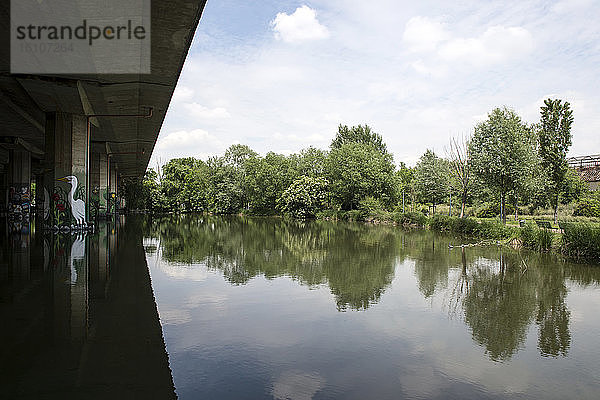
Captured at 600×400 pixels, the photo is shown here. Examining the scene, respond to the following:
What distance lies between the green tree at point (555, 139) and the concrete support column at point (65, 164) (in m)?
26.8

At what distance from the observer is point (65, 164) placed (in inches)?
861

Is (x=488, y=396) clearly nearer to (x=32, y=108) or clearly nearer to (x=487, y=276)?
(x=487, y=276)

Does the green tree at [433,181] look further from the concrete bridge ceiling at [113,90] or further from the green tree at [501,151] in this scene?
the concrete bridge ceiling at [113,90]

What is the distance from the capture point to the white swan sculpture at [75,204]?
861 inches

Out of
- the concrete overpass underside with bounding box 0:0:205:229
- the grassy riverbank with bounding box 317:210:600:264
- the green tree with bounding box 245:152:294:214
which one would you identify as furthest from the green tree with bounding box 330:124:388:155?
the concrete overpass underside with bounding box 0:0:205:229

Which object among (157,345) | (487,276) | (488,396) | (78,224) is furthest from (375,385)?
(78,224)

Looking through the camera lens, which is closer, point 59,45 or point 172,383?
point 172,383

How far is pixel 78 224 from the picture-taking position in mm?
23297

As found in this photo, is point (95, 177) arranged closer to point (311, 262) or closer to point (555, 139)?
point (311, 262)

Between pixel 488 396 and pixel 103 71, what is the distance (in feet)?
51.6

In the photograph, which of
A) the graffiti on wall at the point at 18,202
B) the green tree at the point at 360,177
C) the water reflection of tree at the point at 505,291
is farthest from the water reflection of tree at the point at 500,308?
the graffiti on wall at the point at 18,202

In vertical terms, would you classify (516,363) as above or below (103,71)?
below

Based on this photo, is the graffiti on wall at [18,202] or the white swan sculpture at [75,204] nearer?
the white swan sculpture at [75,204]

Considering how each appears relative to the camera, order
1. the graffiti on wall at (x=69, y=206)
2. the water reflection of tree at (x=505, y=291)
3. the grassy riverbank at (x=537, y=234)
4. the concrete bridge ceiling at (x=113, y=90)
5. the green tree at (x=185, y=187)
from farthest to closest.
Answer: the green tree at (x=185, y=187), the graffiti on wall at (x=69, y=206), the grassy riverbank at (x=537, y=234), the concrete bridge ceiling at (x=113, y=90), the water reflection of tree at (x=505, y=291)
